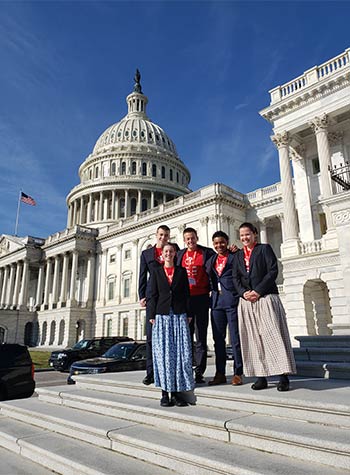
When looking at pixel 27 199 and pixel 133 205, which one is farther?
pixel 133 205

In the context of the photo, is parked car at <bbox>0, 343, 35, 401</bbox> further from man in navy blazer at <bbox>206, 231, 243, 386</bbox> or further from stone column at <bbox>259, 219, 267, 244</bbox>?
stone column at <bbox>259, 219, 267, 244</bbox>

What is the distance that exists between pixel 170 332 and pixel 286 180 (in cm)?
2151

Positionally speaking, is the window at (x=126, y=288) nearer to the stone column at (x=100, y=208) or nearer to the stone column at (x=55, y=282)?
the stone column at (x=55, y=282)

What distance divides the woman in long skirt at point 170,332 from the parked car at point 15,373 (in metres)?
5.71

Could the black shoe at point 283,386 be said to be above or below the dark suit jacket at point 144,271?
below

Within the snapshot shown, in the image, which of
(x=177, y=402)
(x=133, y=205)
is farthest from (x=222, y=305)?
(x=133, y=205)

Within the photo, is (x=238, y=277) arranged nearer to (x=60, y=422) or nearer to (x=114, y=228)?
(x=60, y=422)

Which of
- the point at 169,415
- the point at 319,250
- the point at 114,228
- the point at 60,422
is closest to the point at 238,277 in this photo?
the point at 169,415

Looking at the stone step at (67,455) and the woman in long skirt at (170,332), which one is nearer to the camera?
the stone step at (67,455)

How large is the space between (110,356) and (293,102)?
68.0 ft

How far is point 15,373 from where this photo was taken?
912 centimetres

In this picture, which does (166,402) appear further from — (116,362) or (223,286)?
(116,362)

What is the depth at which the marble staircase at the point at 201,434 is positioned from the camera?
10.6ft

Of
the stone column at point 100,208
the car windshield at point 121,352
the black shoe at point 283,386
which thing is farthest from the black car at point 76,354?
the stone column at point 100,208
